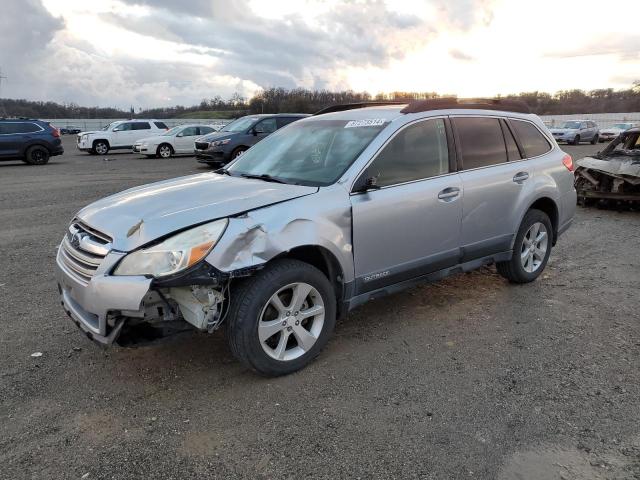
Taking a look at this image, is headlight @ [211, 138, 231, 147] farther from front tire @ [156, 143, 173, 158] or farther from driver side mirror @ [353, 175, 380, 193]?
driver side mirror @ [353, 175, 380, 193]

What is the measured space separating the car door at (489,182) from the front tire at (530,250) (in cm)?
19

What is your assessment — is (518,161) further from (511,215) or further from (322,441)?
(322,441)

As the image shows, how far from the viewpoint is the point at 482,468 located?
2.55 meters

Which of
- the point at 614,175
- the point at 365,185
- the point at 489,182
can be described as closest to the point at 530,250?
the point at 489,182

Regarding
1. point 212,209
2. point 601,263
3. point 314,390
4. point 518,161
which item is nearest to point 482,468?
point 314,390

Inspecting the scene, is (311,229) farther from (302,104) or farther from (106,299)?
(302,104)

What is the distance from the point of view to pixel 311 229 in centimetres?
334

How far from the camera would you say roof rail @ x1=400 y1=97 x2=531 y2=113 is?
13.9ft

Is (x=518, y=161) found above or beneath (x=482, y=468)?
above

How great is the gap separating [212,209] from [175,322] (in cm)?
74

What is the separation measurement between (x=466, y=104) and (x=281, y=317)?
108 inches

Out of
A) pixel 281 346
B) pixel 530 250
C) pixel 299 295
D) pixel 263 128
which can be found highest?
pixel 263 128

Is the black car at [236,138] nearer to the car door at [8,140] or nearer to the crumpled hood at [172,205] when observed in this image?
the car door at [8,140]

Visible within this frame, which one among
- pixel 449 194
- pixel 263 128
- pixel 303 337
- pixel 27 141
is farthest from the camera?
pixel 27 141
